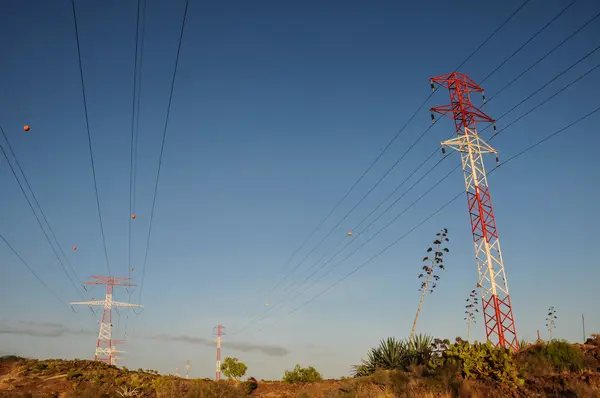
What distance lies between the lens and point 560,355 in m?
20.5

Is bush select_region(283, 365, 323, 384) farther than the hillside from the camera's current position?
Yes

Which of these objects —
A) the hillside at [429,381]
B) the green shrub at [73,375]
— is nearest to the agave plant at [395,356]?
the hillside at [429,381]

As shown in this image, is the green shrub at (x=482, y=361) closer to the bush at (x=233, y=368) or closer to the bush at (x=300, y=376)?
the bush at (x=300, y=376)

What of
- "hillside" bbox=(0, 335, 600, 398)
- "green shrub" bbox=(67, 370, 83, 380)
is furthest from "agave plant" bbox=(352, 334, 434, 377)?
"green shrub" bbox=(67, 370, 83, 380)

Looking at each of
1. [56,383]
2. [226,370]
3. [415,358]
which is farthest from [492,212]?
[226,370]

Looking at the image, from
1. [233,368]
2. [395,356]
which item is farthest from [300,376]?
[233,368]

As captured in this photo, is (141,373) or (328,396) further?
(141,373)

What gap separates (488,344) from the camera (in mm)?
20203

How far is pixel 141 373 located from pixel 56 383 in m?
6.51

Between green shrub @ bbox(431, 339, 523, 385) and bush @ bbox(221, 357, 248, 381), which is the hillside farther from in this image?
bush @ bbox(221, 357, 248, 381)

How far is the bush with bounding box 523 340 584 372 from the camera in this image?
19875mm

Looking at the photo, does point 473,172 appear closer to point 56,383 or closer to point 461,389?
point 461,389

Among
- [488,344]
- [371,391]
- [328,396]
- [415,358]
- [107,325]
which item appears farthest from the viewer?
[107,325]

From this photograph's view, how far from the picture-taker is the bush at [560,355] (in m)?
19.9
